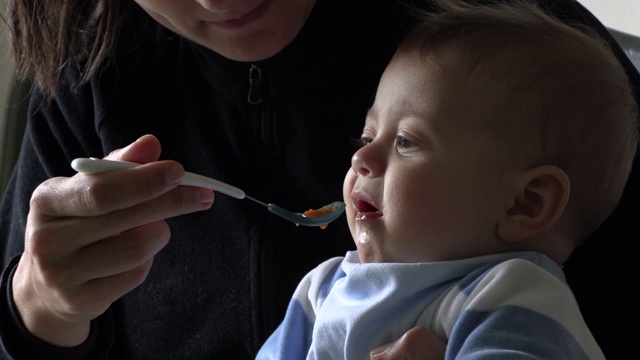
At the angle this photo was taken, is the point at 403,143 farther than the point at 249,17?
No

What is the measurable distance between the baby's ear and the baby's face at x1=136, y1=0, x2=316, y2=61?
1.25ft

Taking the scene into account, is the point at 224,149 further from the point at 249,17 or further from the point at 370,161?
the point at 370,161

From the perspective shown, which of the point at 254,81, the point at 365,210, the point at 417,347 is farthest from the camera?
the point at 254,81

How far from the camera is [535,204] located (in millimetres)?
945

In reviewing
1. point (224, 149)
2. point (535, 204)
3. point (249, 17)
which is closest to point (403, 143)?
point (535, 204)

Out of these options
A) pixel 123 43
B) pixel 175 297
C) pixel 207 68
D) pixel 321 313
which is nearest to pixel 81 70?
pixel 123 43

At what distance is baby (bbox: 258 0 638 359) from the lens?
933 mm

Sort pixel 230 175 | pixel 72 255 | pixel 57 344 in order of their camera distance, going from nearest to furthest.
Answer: pixel 72 255
pixel 57 344
pixel 230 175

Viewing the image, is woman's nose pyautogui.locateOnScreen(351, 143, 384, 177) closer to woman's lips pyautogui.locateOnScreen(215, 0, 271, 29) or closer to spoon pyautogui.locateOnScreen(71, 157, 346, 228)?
spoon pyautogui.locateOnScreen(71, 157, 346, 228)

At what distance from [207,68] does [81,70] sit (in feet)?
0.66

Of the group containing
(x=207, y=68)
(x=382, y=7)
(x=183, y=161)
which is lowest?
(x=183, y=161)

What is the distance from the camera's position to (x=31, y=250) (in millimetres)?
1029

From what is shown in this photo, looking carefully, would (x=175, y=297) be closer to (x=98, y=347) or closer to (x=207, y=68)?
(x=98, y=347)

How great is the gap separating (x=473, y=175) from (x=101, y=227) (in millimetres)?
394
